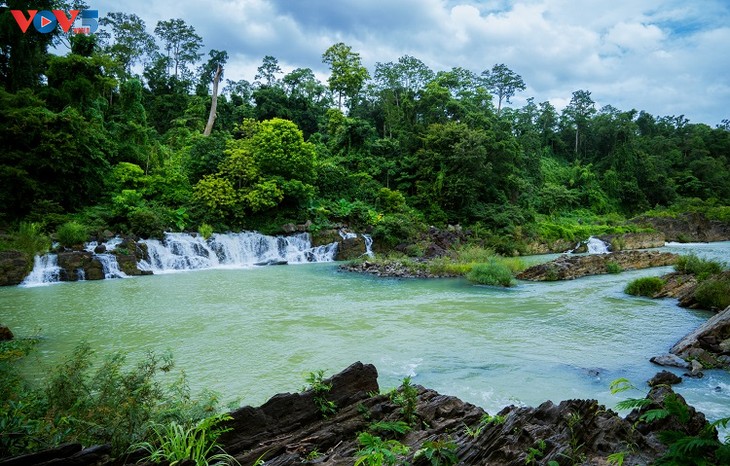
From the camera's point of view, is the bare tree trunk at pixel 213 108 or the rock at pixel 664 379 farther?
the bare tree trunk at pixel 213 108

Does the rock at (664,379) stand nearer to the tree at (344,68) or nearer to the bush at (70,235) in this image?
the bush at (70,235)

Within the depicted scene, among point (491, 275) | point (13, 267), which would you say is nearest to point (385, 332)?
point (491, 275)

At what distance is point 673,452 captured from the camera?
8.27ft

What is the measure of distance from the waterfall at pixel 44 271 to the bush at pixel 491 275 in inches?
645

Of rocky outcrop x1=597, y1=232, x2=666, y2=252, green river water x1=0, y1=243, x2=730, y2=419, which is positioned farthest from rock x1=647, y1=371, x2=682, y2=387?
rocky outcrop x1=597, y1=232, x2=666, y2=252

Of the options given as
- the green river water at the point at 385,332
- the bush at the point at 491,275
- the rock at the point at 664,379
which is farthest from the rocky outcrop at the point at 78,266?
the rock at the point at 664,379

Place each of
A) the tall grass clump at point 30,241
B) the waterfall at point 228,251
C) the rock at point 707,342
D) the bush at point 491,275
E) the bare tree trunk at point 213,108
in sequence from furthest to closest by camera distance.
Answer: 1. the bare tree trunk at point 213,108
2. the waterfall at point 228,251
3. the tall grass clump at point 30,241
4. the bush at point 491,275
5. the rock at point 707,342

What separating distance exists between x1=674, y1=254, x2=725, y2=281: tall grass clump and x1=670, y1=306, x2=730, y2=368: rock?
624cm

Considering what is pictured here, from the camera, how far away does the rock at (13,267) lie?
15.1 meters

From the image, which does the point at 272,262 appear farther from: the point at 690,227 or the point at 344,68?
the point at 690,227

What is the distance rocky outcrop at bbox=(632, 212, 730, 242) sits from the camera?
125 feet

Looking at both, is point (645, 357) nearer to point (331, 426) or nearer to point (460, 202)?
point (331, 426)

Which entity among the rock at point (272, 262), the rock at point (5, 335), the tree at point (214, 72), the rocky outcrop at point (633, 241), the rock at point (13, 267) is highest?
the tree at point (214, 72)

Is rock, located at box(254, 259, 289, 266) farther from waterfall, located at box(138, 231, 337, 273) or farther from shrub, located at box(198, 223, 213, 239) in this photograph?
shrub, located at box(198, 223, 213, 239)
